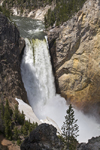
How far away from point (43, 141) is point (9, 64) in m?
12.4

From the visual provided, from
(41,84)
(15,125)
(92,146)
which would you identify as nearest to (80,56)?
(41,84)

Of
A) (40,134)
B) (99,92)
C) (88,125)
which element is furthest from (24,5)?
(40,134)

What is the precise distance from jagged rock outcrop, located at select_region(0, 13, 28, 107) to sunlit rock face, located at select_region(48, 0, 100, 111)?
6.71 meters

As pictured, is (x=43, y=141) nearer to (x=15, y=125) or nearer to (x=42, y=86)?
(x=15, y=125)

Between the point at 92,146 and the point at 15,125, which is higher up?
the point at 15,125

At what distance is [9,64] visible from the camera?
16500 mm

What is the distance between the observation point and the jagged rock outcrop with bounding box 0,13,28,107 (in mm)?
15239

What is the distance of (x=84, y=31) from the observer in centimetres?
2030

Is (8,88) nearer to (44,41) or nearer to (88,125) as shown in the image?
(44,41)

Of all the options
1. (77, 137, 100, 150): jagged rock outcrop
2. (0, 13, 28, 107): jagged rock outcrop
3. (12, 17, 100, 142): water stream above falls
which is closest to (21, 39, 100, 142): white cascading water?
(12, 17, 100, 142): water stream above falls

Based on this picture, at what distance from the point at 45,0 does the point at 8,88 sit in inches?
1536

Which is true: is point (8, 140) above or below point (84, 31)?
below

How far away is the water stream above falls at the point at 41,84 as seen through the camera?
771 inches

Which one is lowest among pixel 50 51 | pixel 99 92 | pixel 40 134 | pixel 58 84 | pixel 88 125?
pixel 88 125
